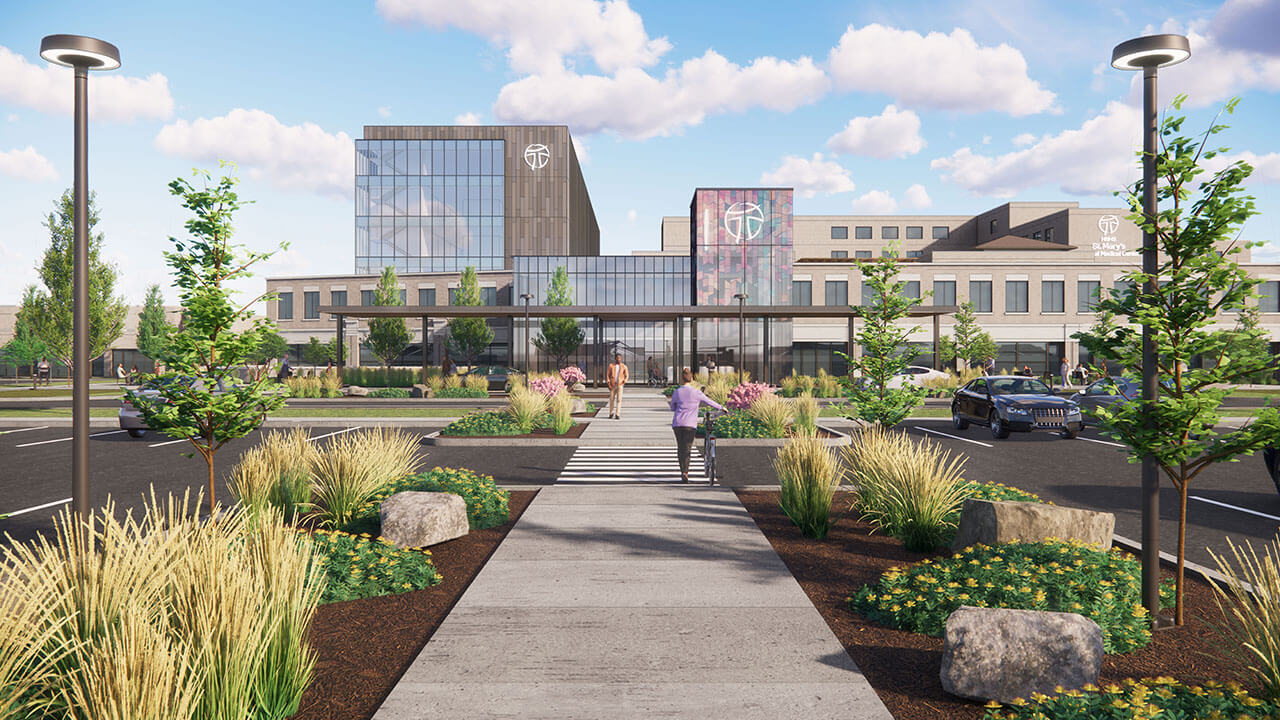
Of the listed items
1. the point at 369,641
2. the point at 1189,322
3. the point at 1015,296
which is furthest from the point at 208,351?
the point at 1015,296

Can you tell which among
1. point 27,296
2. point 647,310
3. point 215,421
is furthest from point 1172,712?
point 27,296

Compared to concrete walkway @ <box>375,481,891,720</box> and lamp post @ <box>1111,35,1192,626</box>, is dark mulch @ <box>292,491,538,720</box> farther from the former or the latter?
lamp post @ <box>1111,35,1192,626</box>

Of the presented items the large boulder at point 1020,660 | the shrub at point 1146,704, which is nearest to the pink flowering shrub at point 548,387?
the large boulder at point 1020,660

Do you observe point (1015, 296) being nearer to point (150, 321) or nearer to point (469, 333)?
point (469, 333)

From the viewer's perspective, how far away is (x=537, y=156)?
8475 centimetres

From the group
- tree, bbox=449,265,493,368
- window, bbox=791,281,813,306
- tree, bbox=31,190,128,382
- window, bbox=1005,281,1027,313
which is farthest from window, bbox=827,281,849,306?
tree, bbox=31,190,128,382

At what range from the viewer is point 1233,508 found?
9.55 metres

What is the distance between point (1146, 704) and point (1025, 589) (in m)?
1.46

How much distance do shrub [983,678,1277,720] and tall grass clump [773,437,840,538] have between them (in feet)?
12.6

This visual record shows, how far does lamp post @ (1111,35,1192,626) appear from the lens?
5199mm

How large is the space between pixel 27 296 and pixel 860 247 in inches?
3313

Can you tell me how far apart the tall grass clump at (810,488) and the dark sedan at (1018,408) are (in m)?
12.2

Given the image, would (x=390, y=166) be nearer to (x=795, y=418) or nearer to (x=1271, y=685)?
(x=795, y=418)

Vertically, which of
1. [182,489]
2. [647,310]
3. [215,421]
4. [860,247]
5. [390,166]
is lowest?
[182,489]
